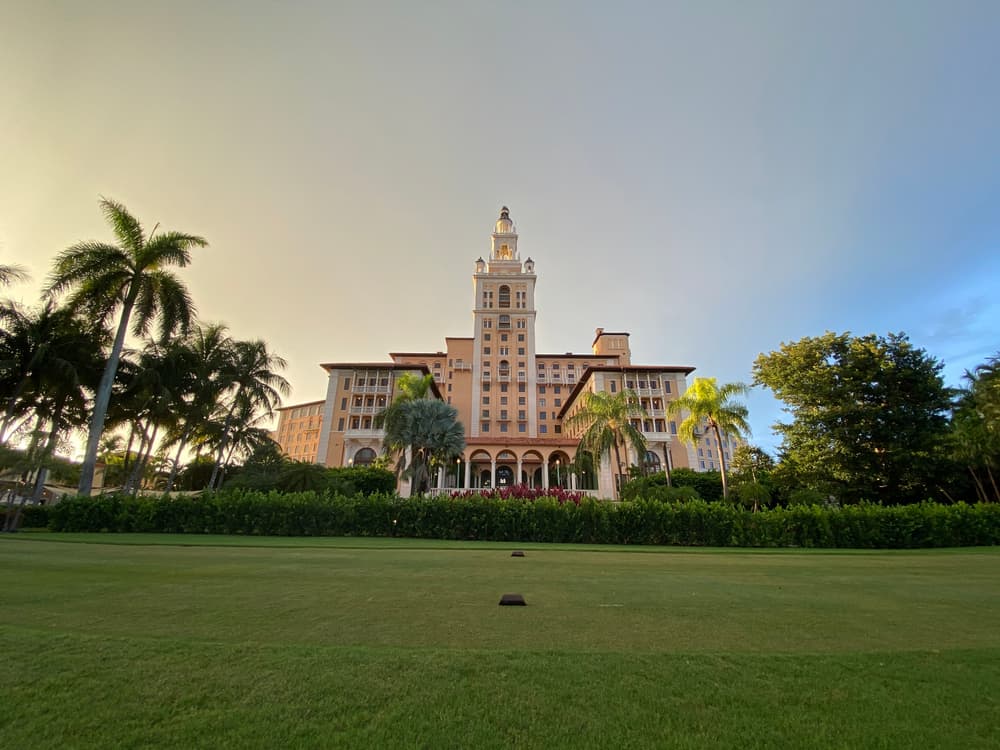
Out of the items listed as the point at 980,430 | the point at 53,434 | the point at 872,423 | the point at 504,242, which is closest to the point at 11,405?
the point at 53,434

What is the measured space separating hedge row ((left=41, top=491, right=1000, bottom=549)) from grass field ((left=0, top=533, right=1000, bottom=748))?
11496mm

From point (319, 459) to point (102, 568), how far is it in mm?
45053

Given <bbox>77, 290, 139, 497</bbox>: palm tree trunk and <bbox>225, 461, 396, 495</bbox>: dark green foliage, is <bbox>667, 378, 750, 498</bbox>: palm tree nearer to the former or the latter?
<bbox>225, 461, 396, 495</bbox>: dark green foliage

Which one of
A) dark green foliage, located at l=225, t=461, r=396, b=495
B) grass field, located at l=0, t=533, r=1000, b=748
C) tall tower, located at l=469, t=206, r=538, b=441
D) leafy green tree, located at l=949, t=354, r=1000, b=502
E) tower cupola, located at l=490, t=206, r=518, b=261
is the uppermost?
tower cupola, located at l=490, t=206, r=518, b=261

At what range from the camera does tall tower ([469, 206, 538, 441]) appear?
64.9 meters

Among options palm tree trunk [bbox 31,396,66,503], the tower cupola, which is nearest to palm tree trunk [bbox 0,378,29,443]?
palm tree trunk [bbox 31,396,66,503]

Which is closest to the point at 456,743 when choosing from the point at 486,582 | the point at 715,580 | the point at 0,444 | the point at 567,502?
the point at 486,582

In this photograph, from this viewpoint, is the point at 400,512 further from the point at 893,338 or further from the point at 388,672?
the point at 893,338

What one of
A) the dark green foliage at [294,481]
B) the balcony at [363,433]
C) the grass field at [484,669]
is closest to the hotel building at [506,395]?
the balcony at [363,433]

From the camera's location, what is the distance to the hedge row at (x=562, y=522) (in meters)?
16.2

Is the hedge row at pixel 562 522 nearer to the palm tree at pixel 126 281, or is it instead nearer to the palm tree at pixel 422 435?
the palm tree at pixel 126 281

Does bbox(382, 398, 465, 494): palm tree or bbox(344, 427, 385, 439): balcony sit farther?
bbox(344, 427, 385, 439): balcony

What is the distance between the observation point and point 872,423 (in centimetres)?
2531

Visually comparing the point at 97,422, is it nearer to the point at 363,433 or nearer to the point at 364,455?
the point at 363,433
